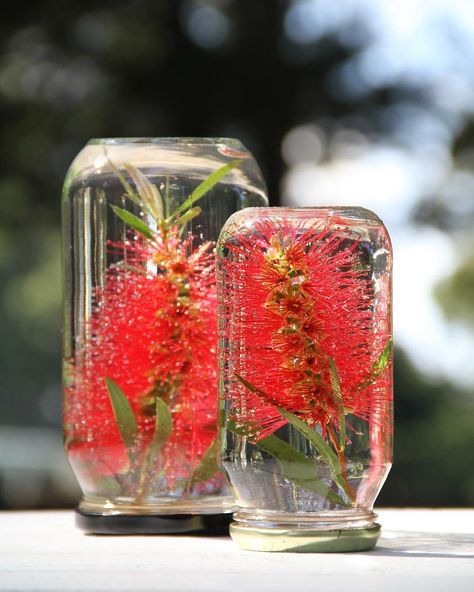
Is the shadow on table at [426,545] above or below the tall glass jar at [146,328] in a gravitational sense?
below

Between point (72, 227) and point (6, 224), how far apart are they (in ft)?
4.31

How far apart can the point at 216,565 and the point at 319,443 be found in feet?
0.32

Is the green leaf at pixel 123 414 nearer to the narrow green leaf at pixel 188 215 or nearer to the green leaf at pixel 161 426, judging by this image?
the green leaf at pixel 161 426

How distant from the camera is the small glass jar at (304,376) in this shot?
2.31 ft

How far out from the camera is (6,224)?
7.06ft

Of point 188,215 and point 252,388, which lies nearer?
point 252,388

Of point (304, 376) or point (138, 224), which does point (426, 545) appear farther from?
point (138, 224)

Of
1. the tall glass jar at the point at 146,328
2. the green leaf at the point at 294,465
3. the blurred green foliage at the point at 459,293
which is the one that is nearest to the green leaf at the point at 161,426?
the tall glass jar at the point at 146,328

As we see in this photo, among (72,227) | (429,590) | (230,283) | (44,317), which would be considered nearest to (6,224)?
(44,317)

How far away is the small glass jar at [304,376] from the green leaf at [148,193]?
0.32ft

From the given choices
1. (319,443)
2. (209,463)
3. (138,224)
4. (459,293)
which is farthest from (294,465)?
(459,293)

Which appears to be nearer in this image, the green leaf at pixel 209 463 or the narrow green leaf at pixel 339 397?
the narrow green leaf at pixel 339 397

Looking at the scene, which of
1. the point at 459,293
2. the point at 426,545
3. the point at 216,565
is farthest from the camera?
the point at 459,293

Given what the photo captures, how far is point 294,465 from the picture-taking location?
709mm
